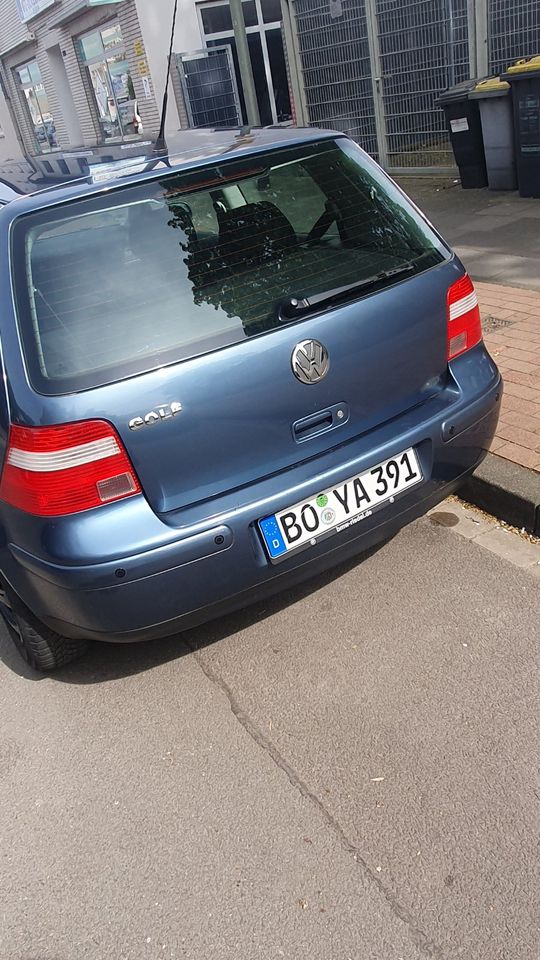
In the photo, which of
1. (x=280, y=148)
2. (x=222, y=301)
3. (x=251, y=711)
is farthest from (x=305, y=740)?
(x=280, y=148)

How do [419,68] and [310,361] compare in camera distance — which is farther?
[419,68]

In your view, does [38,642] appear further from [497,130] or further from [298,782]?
[497,130]

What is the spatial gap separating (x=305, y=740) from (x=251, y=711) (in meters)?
0.25

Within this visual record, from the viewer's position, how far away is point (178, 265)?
2.61 meters

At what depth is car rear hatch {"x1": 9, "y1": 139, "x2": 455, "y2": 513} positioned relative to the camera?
2.46 m

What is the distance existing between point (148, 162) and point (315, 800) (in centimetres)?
210

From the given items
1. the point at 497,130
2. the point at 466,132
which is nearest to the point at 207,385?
the point at 497,130

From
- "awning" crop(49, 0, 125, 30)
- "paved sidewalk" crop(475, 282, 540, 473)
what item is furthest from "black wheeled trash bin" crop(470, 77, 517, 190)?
"awning" crop(49, 0, 125, 30)

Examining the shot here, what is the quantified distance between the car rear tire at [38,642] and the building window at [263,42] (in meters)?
A: 14.4

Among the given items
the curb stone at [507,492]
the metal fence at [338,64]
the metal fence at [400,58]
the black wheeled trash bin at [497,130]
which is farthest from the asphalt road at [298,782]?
the metal fence at [338,64]

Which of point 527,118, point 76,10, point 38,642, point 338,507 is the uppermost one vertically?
point 76,10

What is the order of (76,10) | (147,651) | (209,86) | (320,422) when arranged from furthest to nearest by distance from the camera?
(76,10)
(209,86)
(147,651)
(320,422)

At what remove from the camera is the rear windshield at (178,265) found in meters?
2.48

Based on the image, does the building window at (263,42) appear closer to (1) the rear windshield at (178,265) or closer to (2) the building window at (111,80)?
(2) the building window at (111,80)
